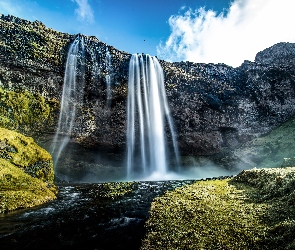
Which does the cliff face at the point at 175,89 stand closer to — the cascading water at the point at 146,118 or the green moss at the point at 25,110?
the green moss at the point at 25,110

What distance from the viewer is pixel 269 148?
49.5 m

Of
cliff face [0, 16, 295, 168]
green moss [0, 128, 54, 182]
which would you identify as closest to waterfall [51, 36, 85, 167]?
cliff face [0, 16, 295, 168]

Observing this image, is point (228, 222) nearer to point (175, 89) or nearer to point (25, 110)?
point (25, 110)

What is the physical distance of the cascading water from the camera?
1829 inches

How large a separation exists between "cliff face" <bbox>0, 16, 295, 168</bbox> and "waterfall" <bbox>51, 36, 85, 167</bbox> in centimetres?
101

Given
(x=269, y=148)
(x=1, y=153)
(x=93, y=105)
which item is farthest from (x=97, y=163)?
(x=269, y=148)

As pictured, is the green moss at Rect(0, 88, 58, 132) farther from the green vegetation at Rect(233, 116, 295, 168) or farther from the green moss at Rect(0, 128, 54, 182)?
the green vegetation at Rect(233, 116, 295, 168)

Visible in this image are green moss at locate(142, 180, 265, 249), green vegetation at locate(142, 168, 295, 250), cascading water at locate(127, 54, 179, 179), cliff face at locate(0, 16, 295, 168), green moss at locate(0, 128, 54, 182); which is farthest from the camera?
cascading water at locate(127, 54, 179, 179)

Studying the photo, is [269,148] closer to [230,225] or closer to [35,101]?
[230,225]

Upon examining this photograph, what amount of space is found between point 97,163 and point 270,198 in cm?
4016

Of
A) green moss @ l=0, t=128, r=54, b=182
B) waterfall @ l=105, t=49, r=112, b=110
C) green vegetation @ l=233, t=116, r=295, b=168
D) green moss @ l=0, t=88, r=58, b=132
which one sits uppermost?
waterfall @ l=105, t=49, r=112, b=110

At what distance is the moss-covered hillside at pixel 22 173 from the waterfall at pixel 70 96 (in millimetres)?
18504

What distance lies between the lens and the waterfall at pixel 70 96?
133 feet

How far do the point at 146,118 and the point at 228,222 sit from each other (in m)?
39.2
